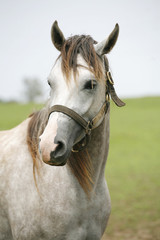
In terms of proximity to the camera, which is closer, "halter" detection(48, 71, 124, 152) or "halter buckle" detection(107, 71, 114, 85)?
"halter" detection(48, 71, 124, 152)

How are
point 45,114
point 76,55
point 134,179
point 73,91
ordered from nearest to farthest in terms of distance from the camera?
point 73,91 → point 76,55 → point 45,114 → point 134,179

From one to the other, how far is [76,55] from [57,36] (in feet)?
0.96

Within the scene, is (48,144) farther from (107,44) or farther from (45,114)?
(107,44)

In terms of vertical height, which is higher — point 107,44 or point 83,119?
point 107,44

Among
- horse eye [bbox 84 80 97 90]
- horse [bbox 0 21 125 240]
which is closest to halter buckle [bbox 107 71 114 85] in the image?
horse [bbox 0 21 125 240]

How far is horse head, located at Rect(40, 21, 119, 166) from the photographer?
1.89 m

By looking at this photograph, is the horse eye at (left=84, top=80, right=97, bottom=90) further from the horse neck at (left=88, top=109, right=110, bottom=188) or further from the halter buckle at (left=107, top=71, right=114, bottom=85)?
the horse neck at (left=88, top=109, right=110, bottom=188)

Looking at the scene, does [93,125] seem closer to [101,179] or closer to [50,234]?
[101,179]

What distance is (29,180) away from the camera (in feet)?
8.26

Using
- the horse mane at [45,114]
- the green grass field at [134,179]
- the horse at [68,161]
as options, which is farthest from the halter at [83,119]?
the green grass field at [134,179]

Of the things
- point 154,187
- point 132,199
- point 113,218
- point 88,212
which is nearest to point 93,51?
point 88,212

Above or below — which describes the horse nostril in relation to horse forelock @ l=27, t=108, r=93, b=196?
above

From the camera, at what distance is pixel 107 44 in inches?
89.7

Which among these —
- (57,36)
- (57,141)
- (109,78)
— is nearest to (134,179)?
(109,78)
